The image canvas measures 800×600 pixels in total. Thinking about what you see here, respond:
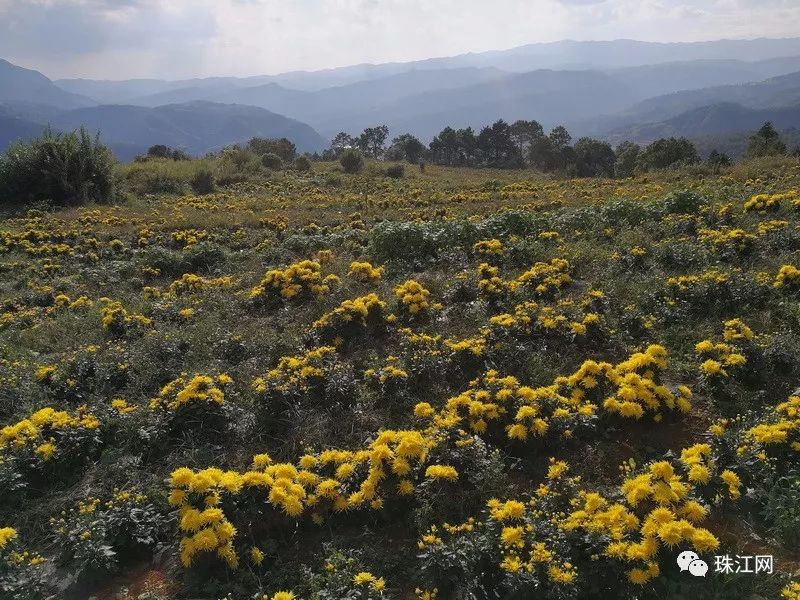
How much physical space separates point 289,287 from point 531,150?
177 ft

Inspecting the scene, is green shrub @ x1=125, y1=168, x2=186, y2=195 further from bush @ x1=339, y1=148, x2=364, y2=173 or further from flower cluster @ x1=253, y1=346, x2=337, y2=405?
flower cluster @ x1=253, y1=346, x2=337, y2=405

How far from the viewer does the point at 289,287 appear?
8.67 metres

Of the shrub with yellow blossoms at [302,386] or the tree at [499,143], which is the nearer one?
the shrub with yellow blossoms at [302,386]

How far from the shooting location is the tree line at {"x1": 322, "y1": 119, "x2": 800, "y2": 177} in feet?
143

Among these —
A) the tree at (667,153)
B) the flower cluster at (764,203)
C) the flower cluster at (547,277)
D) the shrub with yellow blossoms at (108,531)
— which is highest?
the tree at (667,153)

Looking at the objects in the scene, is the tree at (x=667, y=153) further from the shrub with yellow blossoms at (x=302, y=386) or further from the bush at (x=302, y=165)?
the shrub with yellow blossoms at (x=302, y=386)

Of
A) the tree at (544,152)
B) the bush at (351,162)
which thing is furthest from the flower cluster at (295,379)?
the tree at (544,152)

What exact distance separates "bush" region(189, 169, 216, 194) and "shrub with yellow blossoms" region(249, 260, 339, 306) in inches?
652

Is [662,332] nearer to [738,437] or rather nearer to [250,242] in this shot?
[738,437]

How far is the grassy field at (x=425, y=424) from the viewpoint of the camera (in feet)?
12.0

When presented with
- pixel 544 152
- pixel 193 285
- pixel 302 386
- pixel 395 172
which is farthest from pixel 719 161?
pixel 302 386

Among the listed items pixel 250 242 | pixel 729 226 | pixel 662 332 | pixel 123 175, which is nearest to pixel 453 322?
pixel 662 332

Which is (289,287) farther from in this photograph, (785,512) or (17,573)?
(785,512)

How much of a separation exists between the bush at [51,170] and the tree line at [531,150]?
24602 millimetres
